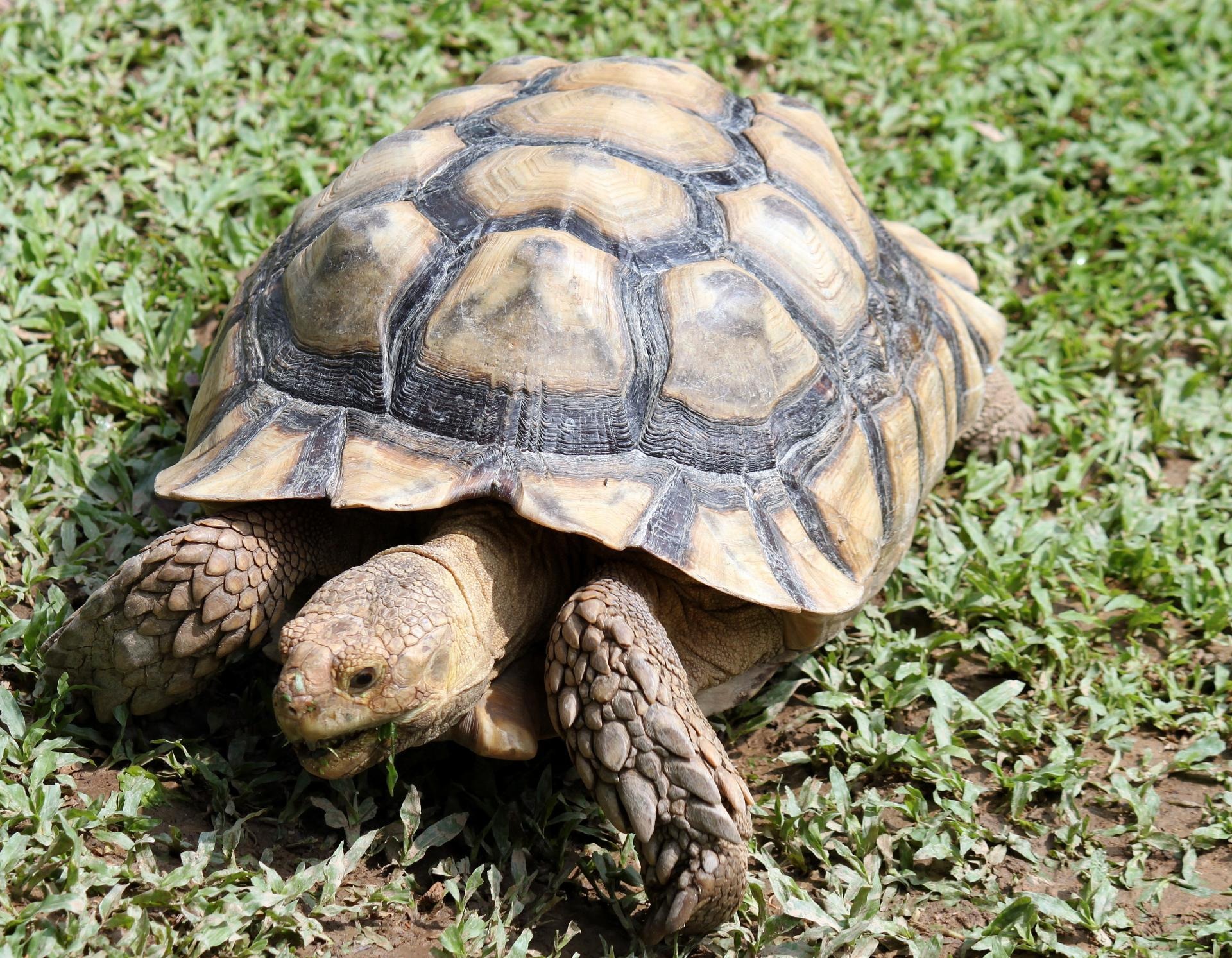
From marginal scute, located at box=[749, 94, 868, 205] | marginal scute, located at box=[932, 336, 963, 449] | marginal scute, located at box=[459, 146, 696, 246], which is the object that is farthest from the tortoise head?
marginal scute, located at box=[749, 94, 868, 205]

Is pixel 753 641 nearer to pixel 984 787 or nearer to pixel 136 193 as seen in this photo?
pixel 984 787

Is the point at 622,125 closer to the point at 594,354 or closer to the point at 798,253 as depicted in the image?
the point at 798,253

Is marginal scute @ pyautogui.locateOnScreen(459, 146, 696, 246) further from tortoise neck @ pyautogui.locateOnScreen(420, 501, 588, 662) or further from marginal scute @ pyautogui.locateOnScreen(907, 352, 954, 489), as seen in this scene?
marginal scute @ pyautogui.locateOnScreen(907, 352, 954, 489)

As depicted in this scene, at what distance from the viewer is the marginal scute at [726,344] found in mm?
3172

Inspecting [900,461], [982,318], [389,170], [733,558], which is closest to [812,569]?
[733,558]

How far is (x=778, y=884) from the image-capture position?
3.10m

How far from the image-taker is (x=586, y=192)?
3.32m

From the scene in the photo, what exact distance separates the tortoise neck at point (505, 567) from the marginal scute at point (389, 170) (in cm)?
101

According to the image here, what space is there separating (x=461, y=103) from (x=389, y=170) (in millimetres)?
473

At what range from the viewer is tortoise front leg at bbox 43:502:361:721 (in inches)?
116

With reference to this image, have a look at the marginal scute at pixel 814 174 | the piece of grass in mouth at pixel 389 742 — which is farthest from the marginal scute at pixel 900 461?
the piece of grass in mouth at pixel 389 742

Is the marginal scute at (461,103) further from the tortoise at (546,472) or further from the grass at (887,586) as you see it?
the grass at (887,586)

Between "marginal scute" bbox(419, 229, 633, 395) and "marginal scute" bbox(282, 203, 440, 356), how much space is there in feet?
0.51

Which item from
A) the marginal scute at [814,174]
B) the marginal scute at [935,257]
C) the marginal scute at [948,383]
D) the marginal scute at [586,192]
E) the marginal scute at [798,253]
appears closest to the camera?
the marginal scute at [586,192]
